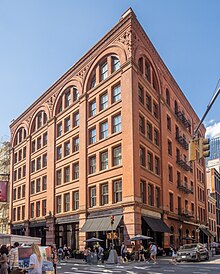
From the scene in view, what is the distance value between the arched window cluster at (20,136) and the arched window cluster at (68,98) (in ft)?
40.5

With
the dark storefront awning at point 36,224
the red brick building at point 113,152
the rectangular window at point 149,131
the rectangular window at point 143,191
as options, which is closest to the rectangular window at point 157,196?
the red brick building at point 113,152

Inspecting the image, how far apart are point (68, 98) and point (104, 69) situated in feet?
28.1

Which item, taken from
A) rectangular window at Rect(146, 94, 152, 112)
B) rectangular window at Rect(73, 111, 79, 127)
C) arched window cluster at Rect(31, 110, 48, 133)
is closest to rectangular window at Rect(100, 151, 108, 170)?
rectangular window at Rect(146, 94, 152, 112)

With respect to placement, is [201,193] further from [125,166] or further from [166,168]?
[125,166]

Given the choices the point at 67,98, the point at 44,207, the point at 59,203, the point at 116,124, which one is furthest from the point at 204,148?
the point at 44,207

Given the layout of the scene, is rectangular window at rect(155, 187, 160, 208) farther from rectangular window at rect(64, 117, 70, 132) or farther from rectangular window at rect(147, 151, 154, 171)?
rectangular window at rect(64, 117, 70, 132)

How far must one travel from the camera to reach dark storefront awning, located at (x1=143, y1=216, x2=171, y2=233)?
3431 centimetres

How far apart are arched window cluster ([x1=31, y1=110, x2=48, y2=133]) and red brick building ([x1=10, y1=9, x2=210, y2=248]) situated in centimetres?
15

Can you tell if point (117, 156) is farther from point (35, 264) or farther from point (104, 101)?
point (35, 264)

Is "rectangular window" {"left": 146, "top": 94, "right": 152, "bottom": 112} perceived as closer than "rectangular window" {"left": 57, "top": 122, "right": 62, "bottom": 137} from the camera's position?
Yes

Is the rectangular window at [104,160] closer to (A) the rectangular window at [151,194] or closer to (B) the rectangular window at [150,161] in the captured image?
(B) the rectangular window at [150,161]

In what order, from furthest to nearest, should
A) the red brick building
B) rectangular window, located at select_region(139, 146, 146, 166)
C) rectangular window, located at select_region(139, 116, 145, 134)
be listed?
rectangular window, located at select_region(139, 116, 145, 134)
rectangular window, located at select_region(139, 146, 146, 166)
the red brick building

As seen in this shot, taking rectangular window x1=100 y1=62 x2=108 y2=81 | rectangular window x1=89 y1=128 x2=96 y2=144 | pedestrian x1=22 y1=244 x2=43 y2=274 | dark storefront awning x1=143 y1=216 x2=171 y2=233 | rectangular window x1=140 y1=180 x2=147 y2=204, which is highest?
rectangular window x1=100 y1=62 x2=108 y2=81

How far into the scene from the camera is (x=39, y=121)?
182 feet
